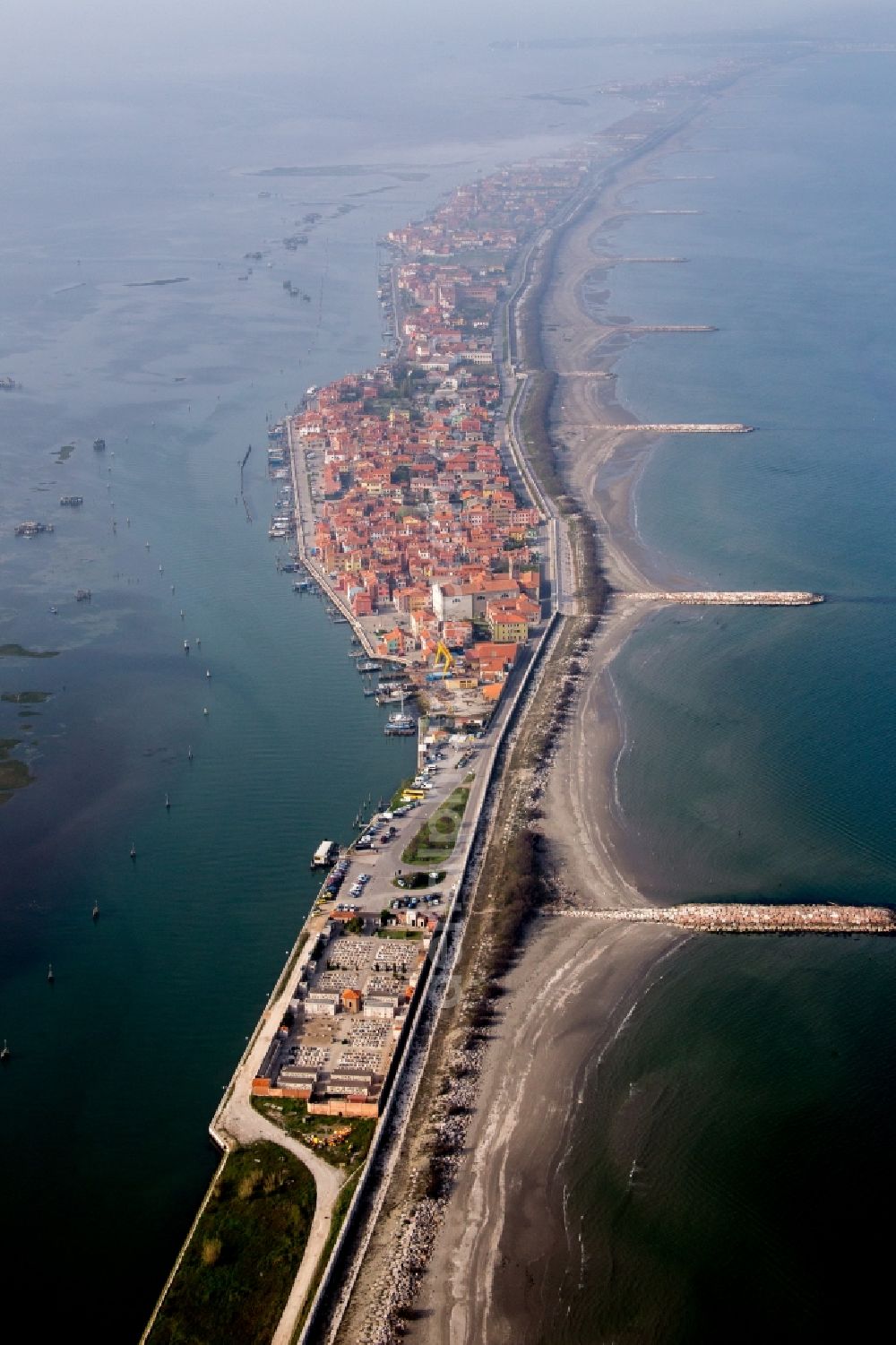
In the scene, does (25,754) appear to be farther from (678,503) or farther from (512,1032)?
(678,503)

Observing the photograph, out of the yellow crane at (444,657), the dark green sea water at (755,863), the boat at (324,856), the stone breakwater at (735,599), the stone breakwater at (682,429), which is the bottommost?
the dark green sea water at (755,863)

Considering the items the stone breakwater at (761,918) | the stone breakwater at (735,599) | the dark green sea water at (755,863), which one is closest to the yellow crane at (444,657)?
the dark green sea water at (755,863)

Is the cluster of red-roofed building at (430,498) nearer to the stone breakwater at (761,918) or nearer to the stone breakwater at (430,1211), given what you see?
the stone breakwater at (761,918)

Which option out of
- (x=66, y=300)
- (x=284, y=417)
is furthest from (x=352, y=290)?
(x=284, y=417)

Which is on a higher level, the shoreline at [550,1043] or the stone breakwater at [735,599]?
the stone breakwater at [735,599]

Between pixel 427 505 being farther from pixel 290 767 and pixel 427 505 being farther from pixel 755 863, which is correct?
pixel 755 863
